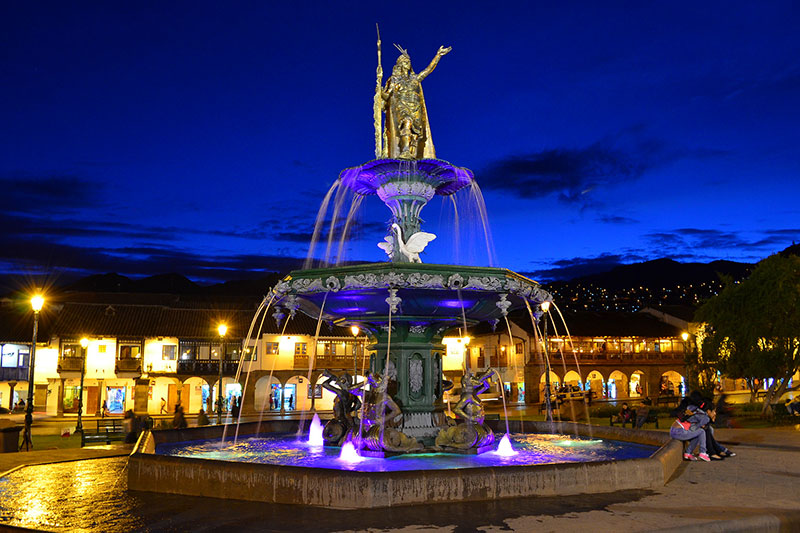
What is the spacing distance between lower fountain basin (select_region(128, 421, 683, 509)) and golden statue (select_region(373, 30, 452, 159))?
23.7 feet

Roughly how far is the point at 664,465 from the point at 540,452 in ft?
10.6

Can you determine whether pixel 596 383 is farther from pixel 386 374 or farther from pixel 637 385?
pixel 386 374

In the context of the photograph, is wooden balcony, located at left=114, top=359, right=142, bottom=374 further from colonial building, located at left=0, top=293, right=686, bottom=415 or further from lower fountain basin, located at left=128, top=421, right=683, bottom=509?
lower fountain basin, located at left=128, top=421, right=683, bottom=509

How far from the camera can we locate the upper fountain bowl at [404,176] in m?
12.9

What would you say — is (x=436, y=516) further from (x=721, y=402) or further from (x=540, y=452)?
(x=721, y=402)

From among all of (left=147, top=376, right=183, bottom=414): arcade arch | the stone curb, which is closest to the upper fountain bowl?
the stone curb

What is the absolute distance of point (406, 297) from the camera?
1142 cm

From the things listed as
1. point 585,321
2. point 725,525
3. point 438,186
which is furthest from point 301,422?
point 585,321

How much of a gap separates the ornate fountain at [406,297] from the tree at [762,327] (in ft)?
68.9

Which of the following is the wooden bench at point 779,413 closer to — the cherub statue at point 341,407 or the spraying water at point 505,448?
the spraying water at point 505,448

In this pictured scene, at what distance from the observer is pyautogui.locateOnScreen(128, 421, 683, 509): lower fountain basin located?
7.75 meters

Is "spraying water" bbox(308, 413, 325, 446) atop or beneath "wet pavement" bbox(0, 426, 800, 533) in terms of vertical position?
atop

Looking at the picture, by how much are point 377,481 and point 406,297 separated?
421 cm

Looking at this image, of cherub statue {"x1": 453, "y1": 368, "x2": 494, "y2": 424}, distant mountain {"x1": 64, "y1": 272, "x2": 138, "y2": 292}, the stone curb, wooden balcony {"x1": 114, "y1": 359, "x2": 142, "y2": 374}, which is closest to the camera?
the stone curb
